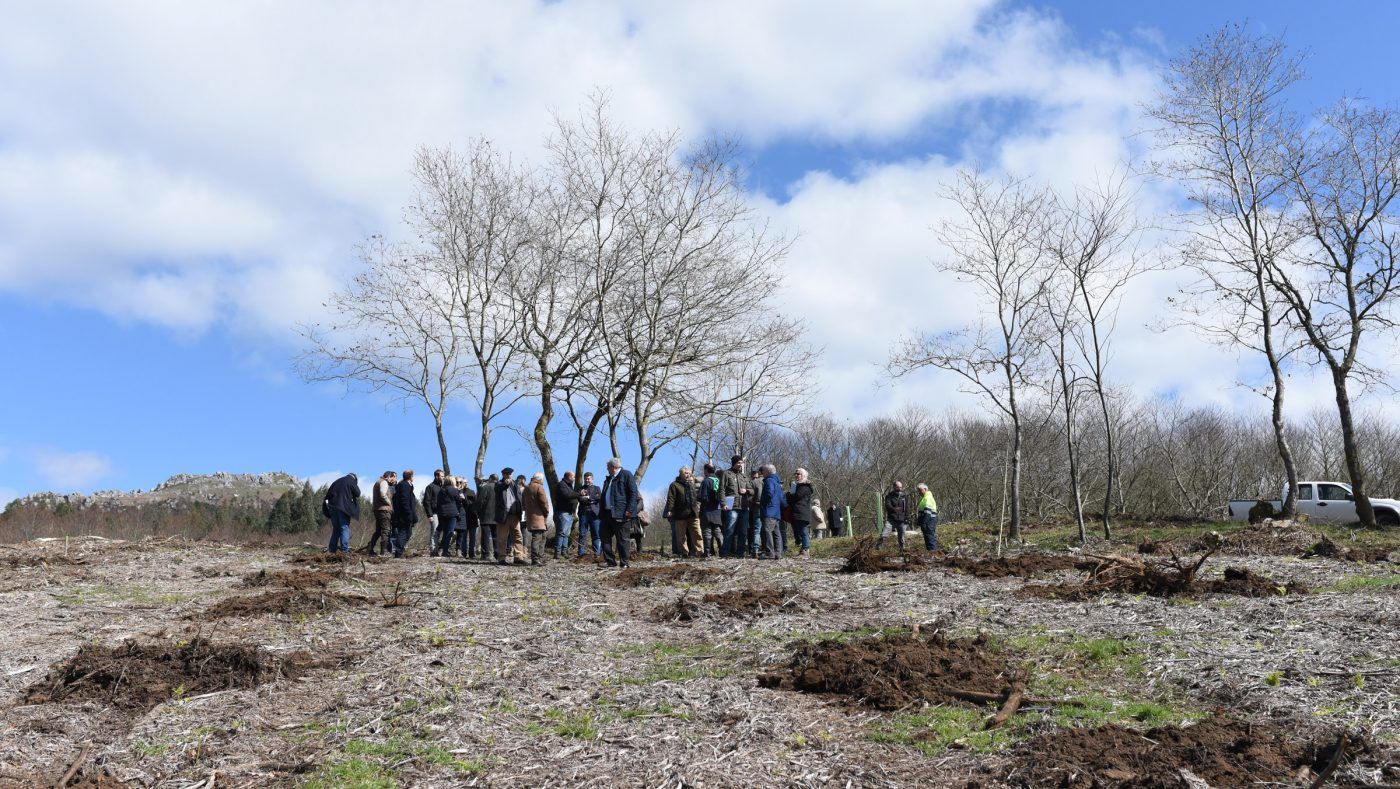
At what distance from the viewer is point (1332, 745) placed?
5.26m

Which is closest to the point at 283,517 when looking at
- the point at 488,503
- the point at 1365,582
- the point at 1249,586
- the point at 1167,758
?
the point at 488,503

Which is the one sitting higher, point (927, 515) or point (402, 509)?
point (402, 509)

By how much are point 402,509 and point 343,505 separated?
1516 millimetres

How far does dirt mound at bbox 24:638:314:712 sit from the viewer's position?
7.32m

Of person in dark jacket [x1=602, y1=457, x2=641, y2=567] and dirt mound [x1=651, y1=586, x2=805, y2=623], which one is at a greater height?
person in dark jacket [x1=602, y1=457, x2=641, y2=567]

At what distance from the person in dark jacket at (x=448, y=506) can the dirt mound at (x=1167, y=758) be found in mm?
15145

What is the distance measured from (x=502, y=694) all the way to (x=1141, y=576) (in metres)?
7.80

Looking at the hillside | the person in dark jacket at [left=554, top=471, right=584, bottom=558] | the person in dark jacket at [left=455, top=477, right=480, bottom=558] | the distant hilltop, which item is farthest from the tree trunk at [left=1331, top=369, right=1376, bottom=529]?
the distant hilltop

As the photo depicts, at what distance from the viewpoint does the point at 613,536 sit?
55.5 ft

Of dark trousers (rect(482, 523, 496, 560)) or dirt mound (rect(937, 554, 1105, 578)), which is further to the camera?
dark trousers (rect(482, 523, 496, 560))

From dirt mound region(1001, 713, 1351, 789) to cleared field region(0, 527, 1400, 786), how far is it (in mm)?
21

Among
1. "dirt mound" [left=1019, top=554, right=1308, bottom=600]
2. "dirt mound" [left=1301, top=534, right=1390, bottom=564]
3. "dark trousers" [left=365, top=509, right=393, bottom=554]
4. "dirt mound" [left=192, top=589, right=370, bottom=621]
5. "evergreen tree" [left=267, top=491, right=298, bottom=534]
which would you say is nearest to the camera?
"dirt mound" [left=1019, top=554, right=1308, bottom=600]

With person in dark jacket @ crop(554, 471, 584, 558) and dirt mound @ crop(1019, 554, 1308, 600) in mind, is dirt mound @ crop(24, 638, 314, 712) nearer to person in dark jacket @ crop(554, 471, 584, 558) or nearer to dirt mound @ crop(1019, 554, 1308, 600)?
dirt mound @ crop(1019, 554, 1308, 600)

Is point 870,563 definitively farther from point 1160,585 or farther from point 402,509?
point 402,509
